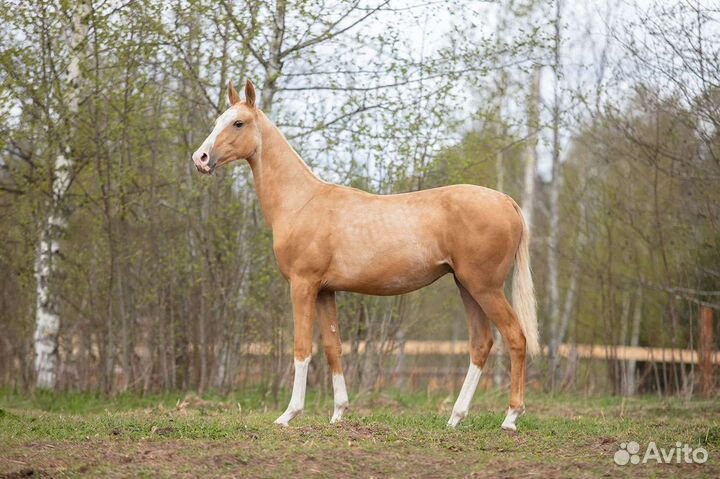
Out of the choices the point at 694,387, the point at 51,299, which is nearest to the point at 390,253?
the point at 51,299

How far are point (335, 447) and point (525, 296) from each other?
7.25 ft

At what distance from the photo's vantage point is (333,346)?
7.79 meters

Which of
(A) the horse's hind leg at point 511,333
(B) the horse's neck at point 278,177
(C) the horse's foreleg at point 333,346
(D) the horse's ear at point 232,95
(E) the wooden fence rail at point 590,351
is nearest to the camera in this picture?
(A) the horse's hind leg at point 511,333

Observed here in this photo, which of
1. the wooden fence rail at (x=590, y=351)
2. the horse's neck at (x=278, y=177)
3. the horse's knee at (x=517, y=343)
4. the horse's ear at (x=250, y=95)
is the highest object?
the horse's ear at (x=250, y=95)

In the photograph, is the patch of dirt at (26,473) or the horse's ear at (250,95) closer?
the patch of dirt at (26,473)

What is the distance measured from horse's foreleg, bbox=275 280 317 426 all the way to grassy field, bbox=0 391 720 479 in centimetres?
17

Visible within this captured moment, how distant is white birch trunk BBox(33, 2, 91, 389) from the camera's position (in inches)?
457

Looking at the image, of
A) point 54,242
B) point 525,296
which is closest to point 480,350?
point 525,296

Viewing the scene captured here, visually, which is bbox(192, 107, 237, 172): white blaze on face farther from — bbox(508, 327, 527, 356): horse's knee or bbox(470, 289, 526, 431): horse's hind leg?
bbox(508, 327, 527, 356): horse's knee

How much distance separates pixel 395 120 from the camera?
39.9ft

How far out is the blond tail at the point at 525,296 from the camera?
24.6 ft

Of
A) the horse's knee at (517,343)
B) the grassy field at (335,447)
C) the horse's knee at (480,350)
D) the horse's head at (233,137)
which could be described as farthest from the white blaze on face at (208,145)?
the horse's knee at (517,343)

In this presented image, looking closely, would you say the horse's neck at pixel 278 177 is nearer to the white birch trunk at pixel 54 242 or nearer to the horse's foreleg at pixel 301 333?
the horse's foreleg at pixel 301 333

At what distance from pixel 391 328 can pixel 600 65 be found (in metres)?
6.95
